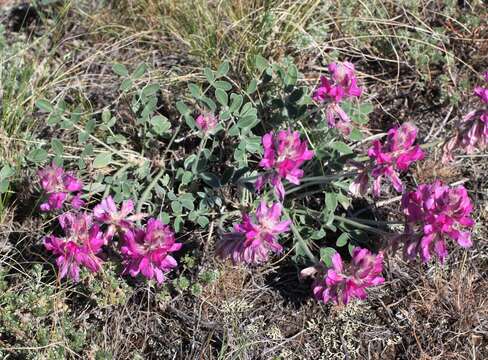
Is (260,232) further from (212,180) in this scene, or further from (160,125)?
(160,125)

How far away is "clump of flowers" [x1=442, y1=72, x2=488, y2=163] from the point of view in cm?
212

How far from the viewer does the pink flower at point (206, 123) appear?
244 centimetres

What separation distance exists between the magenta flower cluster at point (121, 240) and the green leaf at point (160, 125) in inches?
20.1

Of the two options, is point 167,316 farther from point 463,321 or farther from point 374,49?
point 374,49

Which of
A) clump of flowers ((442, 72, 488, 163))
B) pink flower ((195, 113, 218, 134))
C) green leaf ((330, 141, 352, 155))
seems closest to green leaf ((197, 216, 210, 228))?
pink flower ((195, 113, 218, 134))

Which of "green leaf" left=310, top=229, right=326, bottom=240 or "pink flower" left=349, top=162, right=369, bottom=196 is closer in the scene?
"pink flower" left=349, top=162, right=369, bottom=196

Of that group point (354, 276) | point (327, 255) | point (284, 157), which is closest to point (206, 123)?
point (284, 157)

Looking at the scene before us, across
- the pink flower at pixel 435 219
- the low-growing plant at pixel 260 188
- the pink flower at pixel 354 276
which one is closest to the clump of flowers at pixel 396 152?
the low-growing plant at pixel 260 188

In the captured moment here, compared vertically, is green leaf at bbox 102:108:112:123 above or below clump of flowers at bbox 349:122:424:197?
below

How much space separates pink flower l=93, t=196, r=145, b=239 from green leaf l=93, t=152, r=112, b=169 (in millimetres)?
324

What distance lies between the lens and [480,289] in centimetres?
257

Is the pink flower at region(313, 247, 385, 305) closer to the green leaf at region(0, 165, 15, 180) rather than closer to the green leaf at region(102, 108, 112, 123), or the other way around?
the green leaf at region(102, 108, 112, 123)

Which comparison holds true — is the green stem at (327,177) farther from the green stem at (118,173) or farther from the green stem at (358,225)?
the green stem at (118,173)

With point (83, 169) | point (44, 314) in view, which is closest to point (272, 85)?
point (83, 169)
